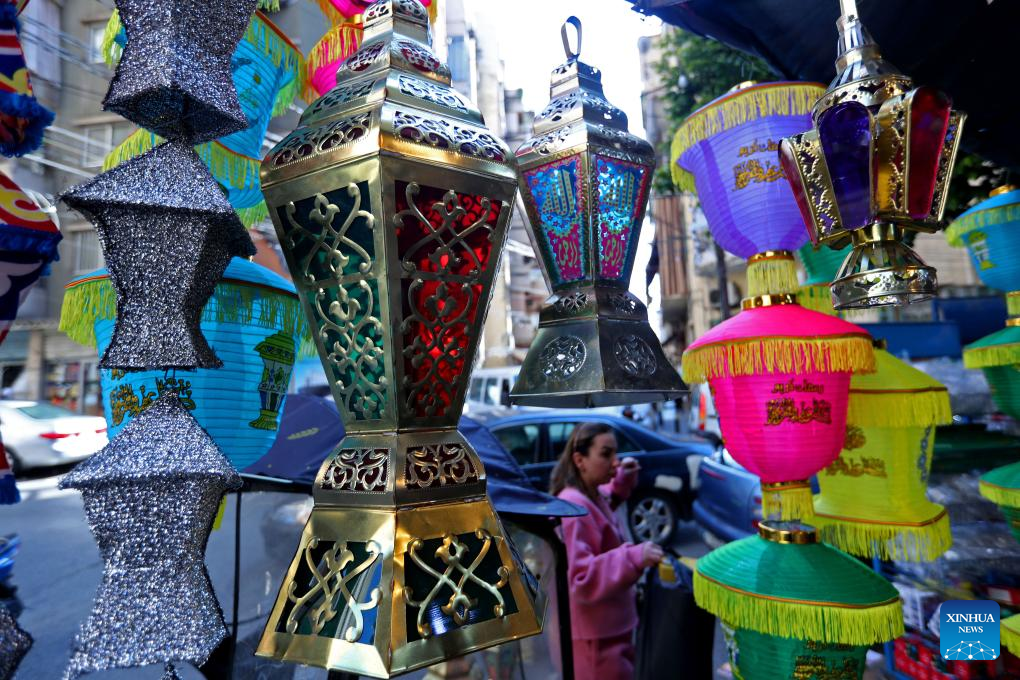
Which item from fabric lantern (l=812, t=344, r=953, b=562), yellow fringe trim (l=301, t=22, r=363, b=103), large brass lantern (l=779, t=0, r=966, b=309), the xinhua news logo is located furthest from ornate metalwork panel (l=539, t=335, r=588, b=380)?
the xinhua news logo

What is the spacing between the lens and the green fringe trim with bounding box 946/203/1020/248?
1870 millimetres

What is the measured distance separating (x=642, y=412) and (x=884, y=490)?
45.8 ft

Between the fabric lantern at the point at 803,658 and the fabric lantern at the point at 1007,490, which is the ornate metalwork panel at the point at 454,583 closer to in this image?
the fabric lantern at the point at 803,658

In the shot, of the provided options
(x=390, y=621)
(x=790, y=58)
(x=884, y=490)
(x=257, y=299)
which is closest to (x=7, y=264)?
(x=257, y=299)

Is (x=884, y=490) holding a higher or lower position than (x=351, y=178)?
lower

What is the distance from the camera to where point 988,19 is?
145cm

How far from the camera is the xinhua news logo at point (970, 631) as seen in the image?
1.68 meters

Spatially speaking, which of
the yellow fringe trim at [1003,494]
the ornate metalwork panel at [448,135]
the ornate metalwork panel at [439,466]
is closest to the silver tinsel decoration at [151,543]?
the ornate metalwork panel at [439,466]

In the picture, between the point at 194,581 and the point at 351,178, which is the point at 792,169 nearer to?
the point at 351,178

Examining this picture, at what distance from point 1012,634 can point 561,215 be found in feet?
5.53

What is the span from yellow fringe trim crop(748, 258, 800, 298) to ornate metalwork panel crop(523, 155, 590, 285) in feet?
2.46

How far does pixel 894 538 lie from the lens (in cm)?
167

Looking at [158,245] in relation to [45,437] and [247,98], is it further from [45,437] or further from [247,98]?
[45,437]

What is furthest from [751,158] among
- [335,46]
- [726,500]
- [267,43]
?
[726,500]
